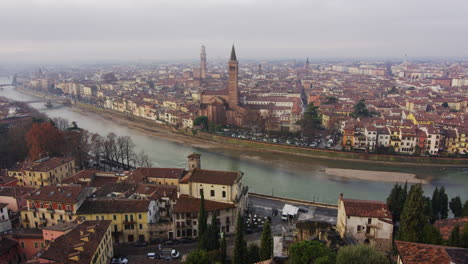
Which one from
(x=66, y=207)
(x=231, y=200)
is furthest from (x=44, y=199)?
(x=231, y=200)

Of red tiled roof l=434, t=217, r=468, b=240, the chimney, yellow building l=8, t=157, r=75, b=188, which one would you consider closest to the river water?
the chimney


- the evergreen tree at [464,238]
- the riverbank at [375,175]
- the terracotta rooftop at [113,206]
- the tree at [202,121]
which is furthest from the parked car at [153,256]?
the tree at [202,121]

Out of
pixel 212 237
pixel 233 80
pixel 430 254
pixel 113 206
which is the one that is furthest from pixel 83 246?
pixel 233 80

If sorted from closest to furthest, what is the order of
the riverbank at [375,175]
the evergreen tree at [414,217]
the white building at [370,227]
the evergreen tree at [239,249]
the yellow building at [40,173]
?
the evergreen tree at [239,249] < the evergreen tree at [414,217] < the white building at [370,227] < the yellow building at [40,173] < the riverbank at [375,175]

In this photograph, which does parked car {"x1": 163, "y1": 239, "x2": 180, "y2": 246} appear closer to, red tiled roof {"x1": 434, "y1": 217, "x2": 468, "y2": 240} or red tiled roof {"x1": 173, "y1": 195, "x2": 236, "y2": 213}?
red tiled roof {"x1": 173, "y1": 195, "x2": 236, "y2": 213}

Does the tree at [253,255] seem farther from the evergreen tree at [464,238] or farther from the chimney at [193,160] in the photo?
the chimney at [193,160]

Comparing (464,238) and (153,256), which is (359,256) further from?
(153,256)

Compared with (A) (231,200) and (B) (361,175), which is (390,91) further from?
(A) (231,200)
